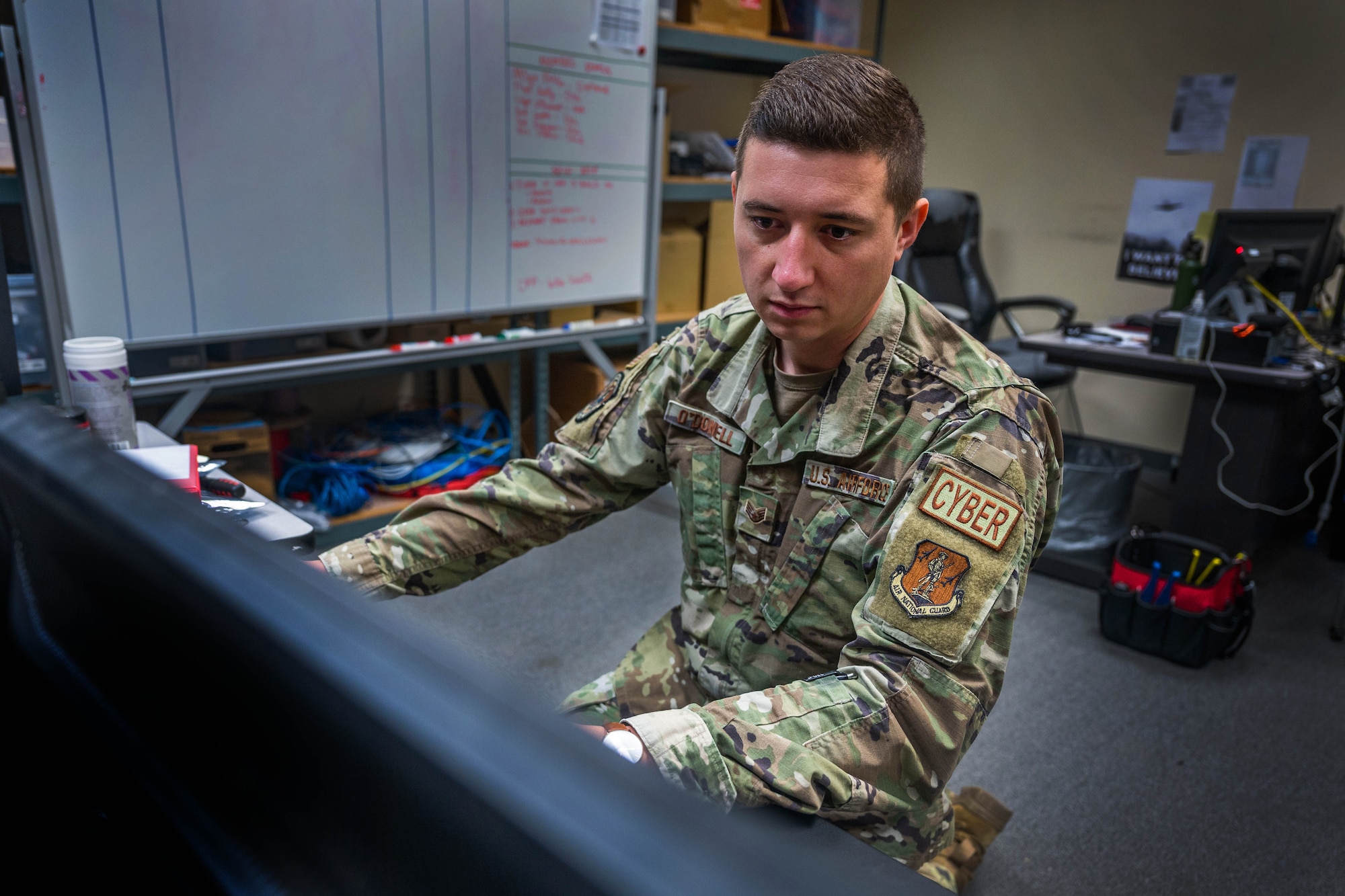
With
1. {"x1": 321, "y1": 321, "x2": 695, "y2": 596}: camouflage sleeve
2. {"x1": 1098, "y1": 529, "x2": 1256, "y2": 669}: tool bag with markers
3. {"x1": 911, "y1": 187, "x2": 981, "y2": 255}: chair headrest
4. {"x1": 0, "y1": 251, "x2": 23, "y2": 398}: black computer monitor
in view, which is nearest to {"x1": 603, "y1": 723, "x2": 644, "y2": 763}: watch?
{"x1": 321, "y1": 321, "x2": 695, "y2": 596}: camouflage sleeve

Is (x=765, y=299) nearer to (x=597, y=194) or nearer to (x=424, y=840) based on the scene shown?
(x=424, y=840)

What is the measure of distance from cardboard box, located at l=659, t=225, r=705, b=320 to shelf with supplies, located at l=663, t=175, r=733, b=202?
143mm

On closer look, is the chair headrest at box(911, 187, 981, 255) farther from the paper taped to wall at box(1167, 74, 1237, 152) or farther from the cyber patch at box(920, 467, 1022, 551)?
the cyber patch at box(920, 467, 1022, 551)

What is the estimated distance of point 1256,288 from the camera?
2564 millimetres

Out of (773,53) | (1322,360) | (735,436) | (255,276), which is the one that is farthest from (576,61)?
(1322,360)

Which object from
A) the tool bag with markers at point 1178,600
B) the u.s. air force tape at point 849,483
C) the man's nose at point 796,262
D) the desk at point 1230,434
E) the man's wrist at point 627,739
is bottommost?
the tool bag with markers at point 1178,600

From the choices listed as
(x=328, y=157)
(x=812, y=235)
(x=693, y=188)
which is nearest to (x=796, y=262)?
(x=812, y=235)

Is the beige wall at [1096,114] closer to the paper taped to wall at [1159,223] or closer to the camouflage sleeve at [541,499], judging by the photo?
the paper taped to wall at [1159,223]

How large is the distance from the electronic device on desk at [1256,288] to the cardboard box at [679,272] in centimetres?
154

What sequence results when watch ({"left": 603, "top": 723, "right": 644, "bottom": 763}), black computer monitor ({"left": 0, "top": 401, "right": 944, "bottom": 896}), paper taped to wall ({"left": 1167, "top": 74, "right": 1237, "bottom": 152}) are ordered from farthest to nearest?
paper taped to wall ({"left": 1167, "top": 74, "right": 1237, "bottom": 152}) → watch ({"left": 603, "top": 723, "right": 644, "bottom": 763}) → black computer monitor ({"left": 0, "top": 401, "right": 944, "bottom": 896})

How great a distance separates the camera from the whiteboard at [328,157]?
191 cm

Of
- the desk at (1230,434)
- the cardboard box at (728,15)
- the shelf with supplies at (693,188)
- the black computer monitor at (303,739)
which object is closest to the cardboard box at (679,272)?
the shelf with supplies at (693,188)

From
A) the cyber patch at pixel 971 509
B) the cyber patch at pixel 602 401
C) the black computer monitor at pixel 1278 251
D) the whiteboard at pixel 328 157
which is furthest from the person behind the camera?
the black computer monitor at pixel 1278 251

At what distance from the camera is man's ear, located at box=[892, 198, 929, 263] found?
94cm
